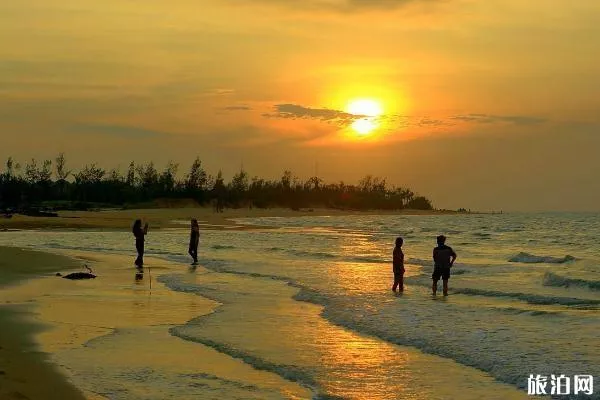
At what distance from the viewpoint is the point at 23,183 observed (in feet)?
398

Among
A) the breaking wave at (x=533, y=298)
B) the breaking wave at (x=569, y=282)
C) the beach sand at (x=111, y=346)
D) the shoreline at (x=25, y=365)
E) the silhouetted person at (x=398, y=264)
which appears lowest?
the beach sand at (x=111, y=346)

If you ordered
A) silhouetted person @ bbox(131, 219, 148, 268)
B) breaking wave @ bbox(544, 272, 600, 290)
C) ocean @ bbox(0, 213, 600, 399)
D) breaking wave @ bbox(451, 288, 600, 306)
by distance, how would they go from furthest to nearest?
silhouetted person @ bbox(131, 219, 148, 268)
breaking wave @ bbox(544, 272, 600, 290)
breaking wave @ bbox(451, 288, 600, 306)
ocean @ bbox(0, 213, 600, 399)

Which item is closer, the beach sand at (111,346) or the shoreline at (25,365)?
the shoreline at (25,365)

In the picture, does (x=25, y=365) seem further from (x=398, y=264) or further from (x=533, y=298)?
(x=533, y=298)

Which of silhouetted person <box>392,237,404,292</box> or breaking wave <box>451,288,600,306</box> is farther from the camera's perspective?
silhouetted person <box>392,237,404,292</box>

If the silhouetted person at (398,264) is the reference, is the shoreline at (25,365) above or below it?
below

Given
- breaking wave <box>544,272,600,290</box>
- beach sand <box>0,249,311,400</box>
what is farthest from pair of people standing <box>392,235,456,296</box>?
breaking wave <box>544,272,600,290</box>

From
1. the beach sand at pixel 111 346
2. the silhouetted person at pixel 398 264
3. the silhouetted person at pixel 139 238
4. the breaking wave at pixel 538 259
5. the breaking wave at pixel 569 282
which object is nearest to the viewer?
the beach sand at pixel 111 346

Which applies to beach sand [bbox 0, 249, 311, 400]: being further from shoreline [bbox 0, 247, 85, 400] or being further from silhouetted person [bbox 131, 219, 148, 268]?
silhouetted person [bbox 131, 219, 148, 268]

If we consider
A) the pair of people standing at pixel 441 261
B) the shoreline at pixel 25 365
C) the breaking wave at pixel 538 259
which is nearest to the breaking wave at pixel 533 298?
the pair of people standing at pixel 441 261

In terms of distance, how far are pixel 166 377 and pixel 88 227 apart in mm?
53488

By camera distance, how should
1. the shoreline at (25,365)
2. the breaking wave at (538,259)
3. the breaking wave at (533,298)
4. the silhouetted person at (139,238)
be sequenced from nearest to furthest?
the shoreline at (25,365)
the breaking wave at (533,298)
the silhouetted person at (139,238)
the breaking wave at (538,259)

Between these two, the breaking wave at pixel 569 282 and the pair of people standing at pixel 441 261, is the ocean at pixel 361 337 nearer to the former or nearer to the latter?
the breaking wave at pixel 569 282

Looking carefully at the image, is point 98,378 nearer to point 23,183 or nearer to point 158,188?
point 23,183
